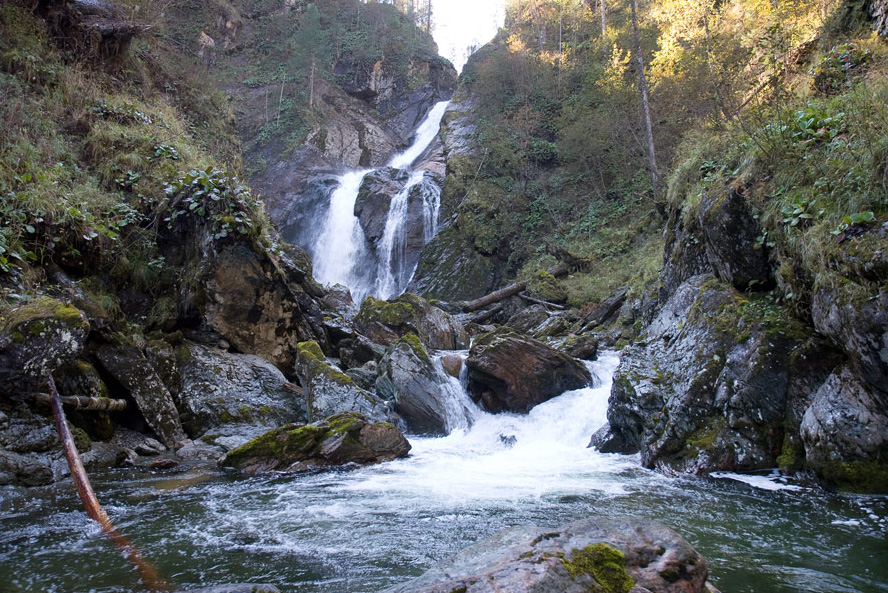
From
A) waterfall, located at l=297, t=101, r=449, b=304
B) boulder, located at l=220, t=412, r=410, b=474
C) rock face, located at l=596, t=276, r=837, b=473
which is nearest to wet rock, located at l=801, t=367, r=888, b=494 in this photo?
rock face, located at l=596, t=276, r=837, b=473

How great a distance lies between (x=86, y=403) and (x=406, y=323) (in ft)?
25.7

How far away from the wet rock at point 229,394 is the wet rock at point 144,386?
39 cm

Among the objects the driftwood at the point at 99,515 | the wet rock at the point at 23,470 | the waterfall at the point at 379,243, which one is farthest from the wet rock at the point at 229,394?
the waterfall at the point at 379,243

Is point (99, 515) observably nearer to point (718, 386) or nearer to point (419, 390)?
point (419, 390)

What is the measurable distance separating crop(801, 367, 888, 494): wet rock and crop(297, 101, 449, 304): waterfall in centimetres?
1839

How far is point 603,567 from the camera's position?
2.50 meters

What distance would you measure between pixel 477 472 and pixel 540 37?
29732 millimetres

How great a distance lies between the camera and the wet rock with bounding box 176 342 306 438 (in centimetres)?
823

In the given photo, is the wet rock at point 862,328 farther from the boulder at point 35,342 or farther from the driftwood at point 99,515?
the boulder at point 35,342

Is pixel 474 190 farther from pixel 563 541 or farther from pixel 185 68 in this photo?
pixel 563 541

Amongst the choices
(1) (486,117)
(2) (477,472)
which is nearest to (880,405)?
(2) (477,472)

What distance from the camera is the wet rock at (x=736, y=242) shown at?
7008 millimetres

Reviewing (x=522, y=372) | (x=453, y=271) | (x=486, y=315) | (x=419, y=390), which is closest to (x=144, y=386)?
(x=419, y=390)

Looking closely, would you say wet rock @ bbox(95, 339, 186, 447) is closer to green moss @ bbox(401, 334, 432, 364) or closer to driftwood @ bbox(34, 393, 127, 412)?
driftwood @ bbox(34, 393, 127, 412)
